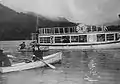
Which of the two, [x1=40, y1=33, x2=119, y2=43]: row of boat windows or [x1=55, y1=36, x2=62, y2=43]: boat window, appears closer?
[x1=40, y1=33, x2=119, y2=43]: row of boat windows

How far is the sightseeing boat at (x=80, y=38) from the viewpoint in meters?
12.0

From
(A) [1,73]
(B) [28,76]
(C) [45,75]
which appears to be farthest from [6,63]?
(C) [45,75]

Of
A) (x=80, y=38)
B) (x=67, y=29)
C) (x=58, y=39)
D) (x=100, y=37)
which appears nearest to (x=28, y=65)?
(x=80, y=38)

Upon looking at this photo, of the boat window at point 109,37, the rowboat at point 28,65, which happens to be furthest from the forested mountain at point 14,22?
the boat window at point 109,37

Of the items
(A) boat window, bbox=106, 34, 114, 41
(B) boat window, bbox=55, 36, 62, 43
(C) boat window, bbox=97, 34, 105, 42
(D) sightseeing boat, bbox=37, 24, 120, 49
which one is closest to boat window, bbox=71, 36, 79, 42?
(D) sightseeing boat, bbox=37, 24, 120, 49

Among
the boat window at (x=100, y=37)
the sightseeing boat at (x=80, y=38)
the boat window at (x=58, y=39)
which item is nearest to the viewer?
the sightseeing boat at (x=80, y=38)

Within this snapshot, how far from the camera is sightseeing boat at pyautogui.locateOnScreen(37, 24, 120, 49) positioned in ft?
39.3

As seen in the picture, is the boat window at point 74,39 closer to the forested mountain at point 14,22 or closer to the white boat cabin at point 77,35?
the white boat cabin at point 77,35

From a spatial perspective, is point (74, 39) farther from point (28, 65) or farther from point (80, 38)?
point (28, 65)

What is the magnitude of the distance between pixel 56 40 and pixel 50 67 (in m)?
6.43

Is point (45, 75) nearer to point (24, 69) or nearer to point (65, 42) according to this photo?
point (24, 69)

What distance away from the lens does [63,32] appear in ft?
42.3

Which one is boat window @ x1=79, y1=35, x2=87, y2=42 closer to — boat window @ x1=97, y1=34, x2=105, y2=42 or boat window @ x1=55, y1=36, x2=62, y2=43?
boat window @ x1=97, y1=34, x2=105, y2=42

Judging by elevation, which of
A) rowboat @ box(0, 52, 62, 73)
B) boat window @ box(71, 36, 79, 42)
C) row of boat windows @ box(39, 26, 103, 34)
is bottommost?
rowboat @ box(0, 52, 62, 73)
